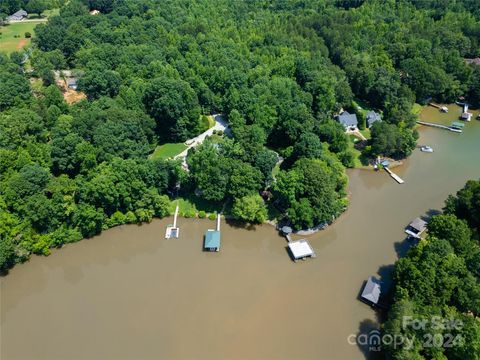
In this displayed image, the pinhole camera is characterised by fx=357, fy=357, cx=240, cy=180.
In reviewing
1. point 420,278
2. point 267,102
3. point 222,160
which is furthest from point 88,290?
point 267,102

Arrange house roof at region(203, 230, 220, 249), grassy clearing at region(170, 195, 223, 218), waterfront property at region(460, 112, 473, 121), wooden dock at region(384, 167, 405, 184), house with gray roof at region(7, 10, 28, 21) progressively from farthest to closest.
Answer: house with gray roof at region(7, 10, 28, 21) → waterfront property at region(460, 112, 473, 121) → wooden dock at region(384, 167, 405, 184) → grassy clearing at region(170, 195, 223, 218) → house roof at region(203, 230, 220, 249)

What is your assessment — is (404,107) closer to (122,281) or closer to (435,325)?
(435,325)

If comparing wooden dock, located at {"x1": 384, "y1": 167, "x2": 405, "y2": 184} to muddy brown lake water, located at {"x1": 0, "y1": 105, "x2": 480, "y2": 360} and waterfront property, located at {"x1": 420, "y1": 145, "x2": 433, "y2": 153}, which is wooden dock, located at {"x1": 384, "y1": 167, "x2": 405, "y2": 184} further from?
waterfront property, located at {"x1": 420, "y1": 145, "x2": 433, "y2": 153}

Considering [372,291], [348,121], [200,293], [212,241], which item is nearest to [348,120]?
[348,121]

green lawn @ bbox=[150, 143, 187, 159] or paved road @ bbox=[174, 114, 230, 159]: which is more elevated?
paved road @ bbox=[174, 114, 230, 159]

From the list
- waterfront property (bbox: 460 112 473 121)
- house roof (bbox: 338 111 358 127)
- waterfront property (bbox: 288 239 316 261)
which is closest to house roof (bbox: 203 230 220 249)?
waterfront property (bbox: 288 239 316 261)

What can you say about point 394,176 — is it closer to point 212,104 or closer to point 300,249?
point 300,249
